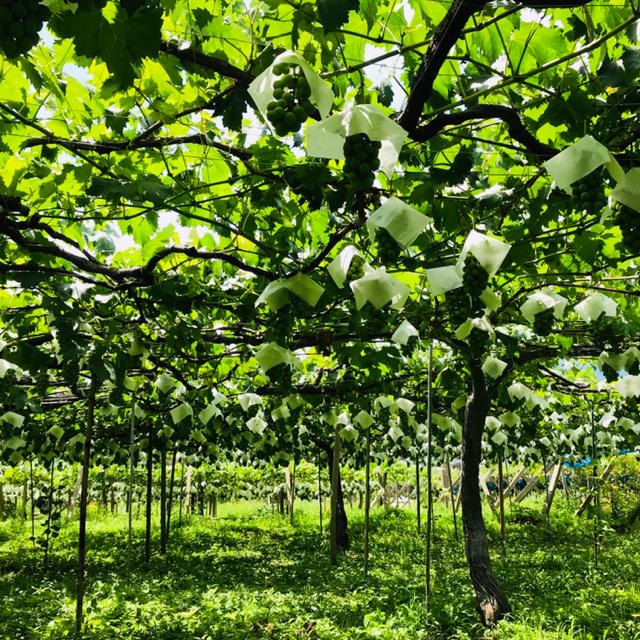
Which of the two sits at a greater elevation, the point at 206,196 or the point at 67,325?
the point at 206,196

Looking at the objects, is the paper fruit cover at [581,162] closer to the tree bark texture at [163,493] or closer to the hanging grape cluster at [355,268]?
the hanging grape cluster at [355,268]

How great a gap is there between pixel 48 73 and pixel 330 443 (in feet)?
38.7

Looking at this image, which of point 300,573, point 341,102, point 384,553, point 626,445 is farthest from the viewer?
point 626,445

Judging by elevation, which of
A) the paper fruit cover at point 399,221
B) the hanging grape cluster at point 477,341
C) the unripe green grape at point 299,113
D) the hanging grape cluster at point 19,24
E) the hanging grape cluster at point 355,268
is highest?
the unripe green grape at point 299,113

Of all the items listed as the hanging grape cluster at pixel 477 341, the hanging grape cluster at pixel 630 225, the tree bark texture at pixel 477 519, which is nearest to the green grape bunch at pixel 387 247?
the hanging grape cluster at pixel 630 225

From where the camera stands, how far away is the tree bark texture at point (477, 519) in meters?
6.16

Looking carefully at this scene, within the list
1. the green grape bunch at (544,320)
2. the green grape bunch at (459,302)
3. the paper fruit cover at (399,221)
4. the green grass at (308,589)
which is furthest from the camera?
the green grass at (308,589)

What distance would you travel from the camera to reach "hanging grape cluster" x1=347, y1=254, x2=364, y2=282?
1.88m

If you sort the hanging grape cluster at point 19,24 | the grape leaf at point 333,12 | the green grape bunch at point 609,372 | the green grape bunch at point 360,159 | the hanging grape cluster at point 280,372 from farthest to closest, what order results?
the green grape bunch at point 609,372 → the hanging grape cluster at point 280,372 → the green grape bunch at point 360,159 → the grape leaf at point 333,12 → the hanging grape cluster at point 19,24

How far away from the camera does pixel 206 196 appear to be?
10.1ft

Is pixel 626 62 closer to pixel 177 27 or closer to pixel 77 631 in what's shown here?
pixel 177 27

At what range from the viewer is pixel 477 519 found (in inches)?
244

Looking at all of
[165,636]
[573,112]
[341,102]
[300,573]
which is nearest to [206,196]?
[341,102]

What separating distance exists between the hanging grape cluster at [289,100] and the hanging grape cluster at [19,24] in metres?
0.54
